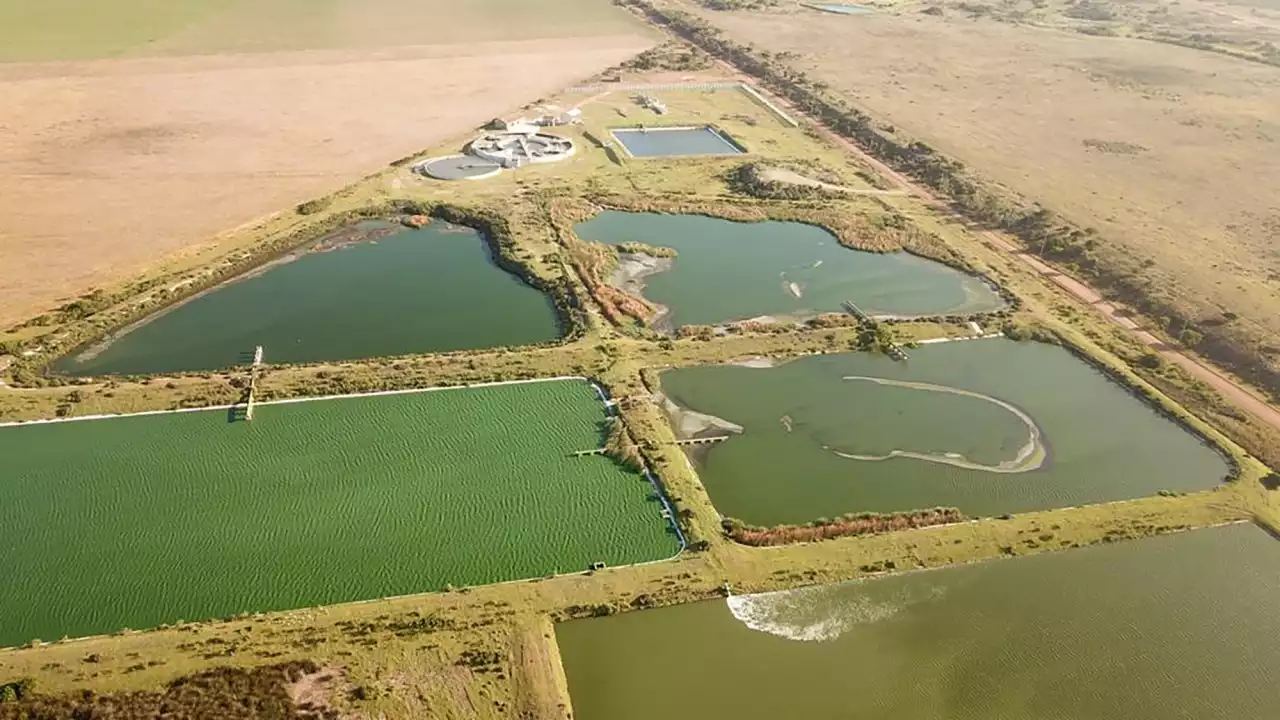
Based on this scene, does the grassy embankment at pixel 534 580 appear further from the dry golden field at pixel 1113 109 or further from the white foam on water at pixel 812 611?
the dry golden field at pixel 1113 109

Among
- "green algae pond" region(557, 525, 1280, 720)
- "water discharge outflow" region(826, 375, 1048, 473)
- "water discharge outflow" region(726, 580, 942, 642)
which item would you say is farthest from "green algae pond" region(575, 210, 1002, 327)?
"green algae pond" region(557, 525, 1280, 720)

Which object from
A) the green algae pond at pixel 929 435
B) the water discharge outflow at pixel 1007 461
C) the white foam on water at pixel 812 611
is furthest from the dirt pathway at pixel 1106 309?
the white foam on water at pixel 812 611

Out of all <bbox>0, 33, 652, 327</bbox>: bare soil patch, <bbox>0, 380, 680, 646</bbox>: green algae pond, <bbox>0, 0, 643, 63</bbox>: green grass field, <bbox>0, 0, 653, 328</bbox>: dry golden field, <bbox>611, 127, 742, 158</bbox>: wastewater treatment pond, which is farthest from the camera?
<bbox>0, 0, 643, 63</bbox>: green grass field

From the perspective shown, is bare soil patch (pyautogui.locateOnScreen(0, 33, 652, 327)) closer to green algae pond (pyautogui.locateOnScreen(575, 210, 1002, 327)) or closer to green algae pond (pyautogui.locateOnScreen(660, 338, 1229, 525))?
green algae pond (pyautogui.locateOnScreen(575, 210, 1002, 327))

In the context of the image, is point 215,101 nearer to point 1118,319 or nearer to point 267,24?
point 267,24

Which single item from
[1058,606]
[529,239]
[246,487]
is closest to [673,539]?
[1058,606]

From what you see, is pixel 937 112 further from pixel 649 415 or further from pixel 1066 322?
pixel 649 415
